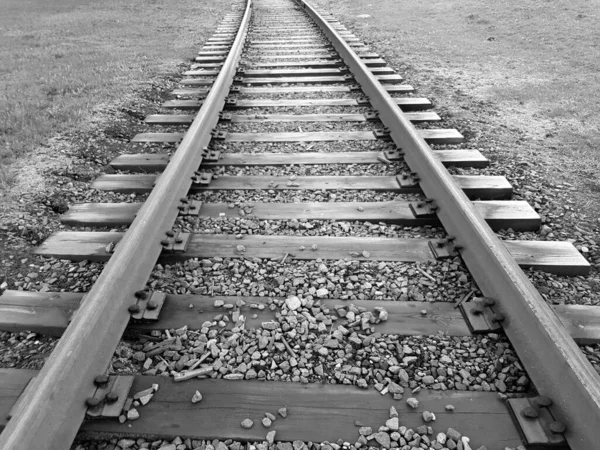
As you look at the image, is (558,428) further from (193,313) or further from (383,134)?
(383,134)

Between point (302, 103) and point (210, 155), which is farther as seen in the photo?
point (302, 103)

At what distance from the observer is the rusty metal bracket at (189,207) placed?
2.96 metres

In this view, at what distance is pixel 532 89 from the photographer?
550 cm

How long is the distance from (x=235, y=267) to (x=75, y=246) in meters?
0.92

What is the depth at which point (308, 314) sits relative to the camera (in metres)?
2.18

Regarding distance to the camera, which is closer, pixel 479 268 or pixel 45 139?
pixel 479 268

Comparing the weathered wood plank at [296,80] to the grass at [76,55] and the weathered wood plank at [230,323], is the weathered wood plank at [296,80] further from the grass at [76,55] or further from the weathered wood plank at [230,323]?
the weathered wood plank at [230,323]

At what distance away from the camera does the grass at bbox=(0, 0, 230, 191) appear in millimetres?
4449

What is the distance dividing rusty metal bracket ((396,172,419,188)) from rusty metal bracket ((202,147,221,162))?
1.33 meters

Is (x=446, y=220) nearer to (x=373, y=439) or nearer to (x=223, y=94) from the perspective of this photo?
(x=373, y=439)

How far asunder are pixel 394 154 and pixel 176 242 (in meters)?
1.85

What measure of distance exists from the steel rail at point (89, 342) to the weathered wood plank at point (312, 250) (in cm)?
22

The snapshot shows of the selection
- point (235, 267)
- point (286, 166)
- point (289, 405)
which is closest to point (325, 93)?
point (286, 166)

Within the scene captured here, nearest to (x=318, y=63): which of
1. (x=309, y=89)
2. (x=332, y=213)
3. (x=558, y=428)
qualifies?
(x=309, y=89)
